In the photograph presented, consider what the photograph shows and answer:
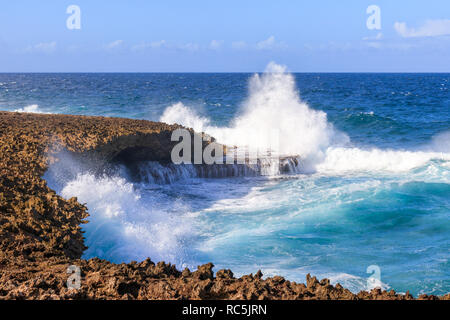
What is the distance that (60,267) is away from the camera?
13.7ft

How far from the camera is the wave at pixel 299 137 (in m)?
16.5

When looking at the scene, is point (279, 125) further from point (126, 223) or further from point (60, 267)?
point (60, 267)

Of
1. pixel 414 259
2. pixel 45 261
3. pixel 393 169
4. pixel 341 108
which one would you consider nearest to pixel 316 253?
pixel 414 259

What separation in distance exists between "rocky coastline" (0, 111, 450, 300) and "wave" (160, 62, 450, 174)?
1015 centimetres

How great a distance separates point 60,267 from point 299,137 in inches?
604

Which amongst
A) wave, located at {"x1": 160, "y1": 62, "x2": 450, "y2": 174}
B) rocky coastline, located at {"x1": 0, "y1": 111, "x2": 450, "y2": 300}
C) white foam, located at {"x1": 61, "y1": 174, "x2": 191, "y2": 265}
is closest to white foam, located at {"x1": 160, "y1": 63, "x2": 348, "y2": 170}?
wave, located at {"x1": 160, "y1": 62, "x2": 450, "y2": 174}

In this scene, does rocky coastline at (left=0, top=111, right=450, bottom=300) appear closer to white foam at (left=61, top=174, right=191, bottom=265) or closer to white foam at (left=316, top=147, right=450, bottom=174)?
white foam at (left=61, top=174, right=191, bottom=265)

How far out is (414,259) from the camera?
24.8ft

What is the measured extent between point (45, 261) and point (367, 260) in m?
5.44

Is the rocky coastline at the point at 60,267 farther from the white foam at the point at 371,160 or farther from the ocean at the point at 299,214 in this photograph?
the white foam at the point at 371,160

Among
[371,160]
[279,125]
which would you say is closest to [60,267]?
[371,160]

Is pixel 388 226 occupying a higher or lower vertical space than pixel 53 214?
lower
